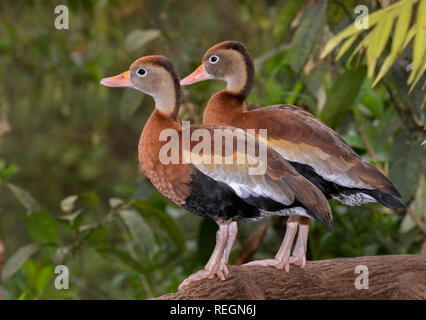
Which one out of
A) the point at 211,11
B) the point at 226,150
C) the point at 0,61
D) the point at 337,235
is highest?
the point at 211,11

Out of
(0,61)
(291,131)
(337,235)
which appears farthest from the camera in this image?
(0,61)

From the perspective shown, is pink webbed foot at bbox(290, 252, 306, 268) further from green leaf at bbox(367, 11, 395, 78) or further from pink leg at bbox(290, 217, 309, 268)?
green leaf at bbox(367, 11, 395, 78)

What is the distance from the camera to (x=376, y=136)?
221cm

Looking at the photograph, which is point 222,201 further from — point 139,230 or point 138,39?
point 138,39

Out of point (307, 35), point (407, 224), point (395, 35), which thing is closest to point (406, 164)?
point (307, 35)

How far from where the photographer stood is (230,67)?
3.56 ft

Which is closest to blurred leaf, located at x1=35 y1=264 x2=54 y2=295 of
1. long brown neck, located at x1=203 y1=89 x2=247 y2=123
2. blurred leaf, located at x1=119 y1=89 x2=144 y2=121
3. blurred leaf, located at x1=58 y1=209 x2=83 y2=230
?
blurred leaf, located at x1=58 y1=209 x2=83 y2=230

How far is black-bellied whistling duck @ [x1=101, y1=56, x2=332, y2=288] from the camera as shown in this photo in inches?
38.9

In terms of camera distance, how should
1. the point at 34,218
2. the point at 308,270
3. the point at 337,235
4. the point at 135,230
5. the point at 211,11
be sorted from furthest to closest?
the point at 211,11 → the point at 337,235 → the point at 34,218 → the point at 135,230 → the point at 308,270

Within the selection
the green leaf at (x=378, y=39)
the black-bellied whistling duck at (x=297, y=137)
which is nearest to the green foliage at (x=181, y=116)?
the green leaf at (x=378, y=39)
